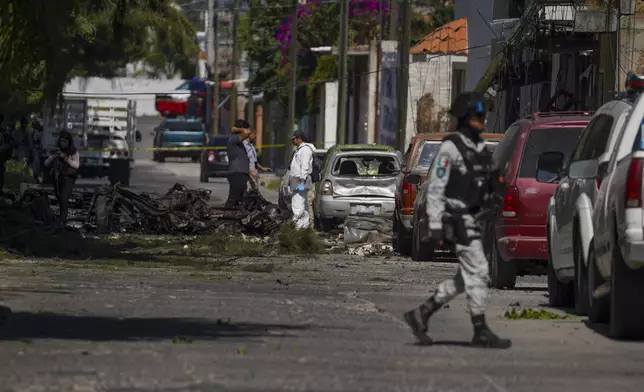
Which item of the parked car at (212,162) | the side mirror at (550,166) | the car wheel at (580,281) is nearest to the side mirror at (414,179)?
the side mirror at (550,166)

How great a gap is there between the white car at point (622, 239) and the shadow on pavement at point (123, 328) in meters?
2.36

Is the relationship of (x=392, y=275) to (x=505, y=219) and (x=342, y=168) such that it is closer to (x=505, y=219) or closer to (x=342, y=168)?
(x=505, y=219)

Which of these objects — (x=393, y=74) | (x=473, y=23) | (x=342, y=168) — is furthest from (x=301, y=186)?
(x=393, y=74)

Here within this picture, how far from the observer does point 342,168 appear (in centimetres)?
2947

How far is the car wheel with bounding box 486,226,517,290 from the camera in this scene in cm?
1714

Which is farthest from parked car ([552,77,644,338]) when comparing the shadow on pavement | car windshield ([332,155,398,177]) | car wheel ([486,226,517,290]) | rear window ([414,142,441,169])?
car windshield ([332,155,398,177])

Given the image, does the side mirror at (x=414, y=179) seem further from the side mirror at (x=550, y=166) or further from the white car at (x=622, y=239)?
the white car at (x=622, y=239)

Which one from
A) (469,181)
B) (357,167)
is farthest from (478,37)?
(469,181)

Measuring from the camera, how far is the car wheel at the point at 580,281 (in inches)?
536

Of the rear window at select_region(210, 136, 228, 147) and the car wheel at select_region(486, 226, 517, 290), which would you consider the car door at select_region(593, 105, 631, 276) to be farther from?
the rear window at select_region(210, 136, 228, 147)

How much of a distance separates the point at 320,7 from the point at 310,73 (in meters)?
3.69

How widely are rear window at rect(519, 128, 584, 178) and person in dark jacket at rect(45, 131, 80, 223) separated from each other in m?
12.0

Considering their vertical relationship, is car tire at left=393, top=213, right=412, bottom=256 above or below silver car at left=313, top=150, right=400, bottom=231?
below

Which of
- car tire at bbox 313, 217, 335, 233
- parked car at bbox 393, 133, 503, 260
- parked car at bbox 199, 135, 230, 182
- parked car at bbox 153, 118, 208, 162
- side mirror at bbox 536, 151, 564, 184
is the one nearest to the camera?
side mirror at bbox 536, 151, 564, 184
